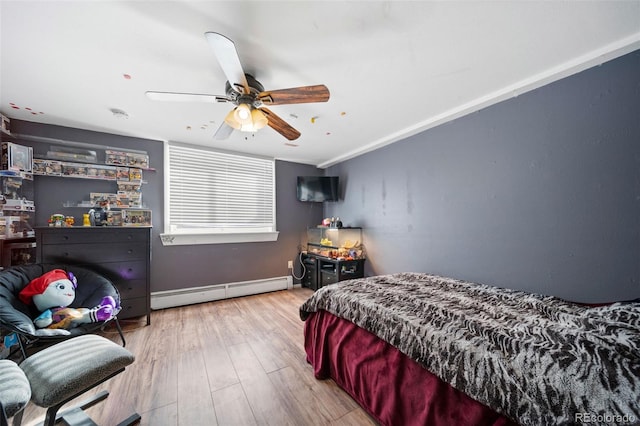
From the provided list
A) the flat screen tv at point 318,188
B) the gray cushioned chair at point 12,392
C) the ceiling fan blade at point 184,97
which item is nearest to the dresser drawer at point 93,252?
the gray cushioned chair at point 12,392

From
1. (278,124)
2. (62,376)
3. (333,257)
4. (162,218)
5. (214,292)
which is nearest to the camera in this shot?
(62,376)

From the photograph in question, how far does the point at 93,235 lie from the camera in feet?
7.95

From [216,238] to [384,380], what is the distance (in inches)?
116

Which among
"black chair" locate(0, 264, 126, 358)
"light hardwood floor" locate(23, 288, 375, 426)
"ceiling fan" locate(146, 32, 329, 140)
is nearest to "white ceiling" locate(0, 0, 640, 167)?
"ceiling fan" locate(146, 32, 329, 140)

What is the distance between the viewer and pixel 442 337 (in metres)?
1.17

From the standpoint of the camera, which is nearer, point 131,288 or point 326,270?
point 131,288

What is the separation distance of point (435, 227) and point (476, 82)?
145 centimetres

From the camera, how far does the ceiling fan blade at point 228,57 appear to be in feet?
3.71

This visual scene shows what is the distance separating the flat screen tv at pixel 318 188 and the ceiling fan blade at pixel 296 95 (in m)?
2.40

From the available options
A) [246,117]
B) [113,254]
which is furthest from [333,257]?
[113,254]

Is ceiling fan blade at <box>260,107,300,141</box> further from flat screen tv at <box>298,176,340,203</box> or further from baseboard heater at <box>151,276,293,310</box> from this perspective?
baseboard heater at <box>151,276,293,310</box>

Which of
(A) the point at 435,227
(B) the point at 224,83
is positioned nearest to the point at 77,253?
(B) the point at 224,83

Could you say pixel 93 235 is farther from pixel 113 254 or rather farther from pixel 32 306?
pixel 32 306

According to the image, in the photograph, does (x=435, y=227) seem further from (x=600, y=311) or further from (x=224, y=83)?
(x=224, y=83)
